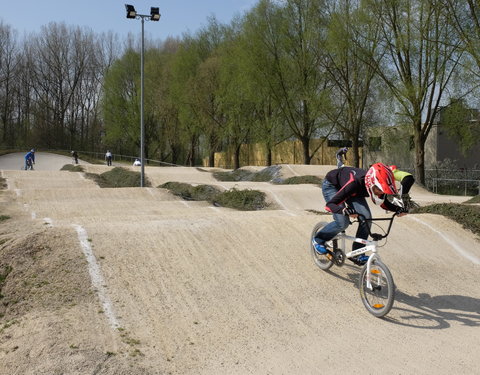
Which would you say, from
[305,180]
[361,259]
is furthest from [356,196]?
[305,180]

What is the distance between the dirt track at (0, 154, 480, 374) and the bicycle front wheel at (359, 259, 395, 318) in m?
0.15

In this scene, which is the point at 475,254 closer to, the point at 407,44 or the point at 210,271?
the point at 210,271

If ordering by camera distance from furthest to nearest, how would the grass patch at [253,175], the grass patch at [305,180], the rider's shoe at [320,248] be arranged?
the grass patch at [253,175] < the grass patch at [305,180] < the rider's shoe at [320,248]

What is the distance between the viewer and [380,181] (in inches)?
200

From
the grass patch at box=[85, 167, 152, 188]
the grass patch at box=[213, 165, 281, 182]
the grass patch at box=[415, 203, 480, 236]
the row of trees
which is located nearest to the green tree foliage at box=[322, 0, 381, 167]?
the row of trees

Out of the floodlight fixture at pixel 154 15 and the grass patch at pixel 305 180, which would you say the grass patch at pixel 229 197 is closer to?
the grass patch at pixel 305 180

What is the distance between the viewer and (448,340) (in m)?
4.75

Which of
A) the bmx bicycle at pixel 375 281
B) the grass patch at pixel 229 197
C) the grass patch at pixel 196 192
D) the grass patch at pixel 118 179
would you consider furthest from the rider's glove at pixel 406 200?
the grass patch at pixel 118 179

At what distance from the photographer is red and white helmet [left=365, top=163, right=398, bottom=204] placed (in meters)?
5.03

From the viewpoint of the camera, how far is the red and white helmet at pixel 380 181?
5.03 meters

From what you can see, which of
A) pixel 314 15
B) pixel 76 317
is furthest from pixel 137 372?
pixel 314 15

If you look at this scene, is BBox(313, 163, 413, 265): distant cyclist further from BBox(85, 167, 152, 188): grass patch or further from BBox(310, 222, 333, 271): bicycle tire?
BBox(85, 167, 152, 188): grass patch

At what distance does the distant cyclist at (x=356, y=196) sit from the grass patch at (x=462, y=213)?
4715 millimetres

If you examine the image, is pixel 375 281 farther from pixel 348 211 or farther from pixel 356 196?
pixel 356 196
